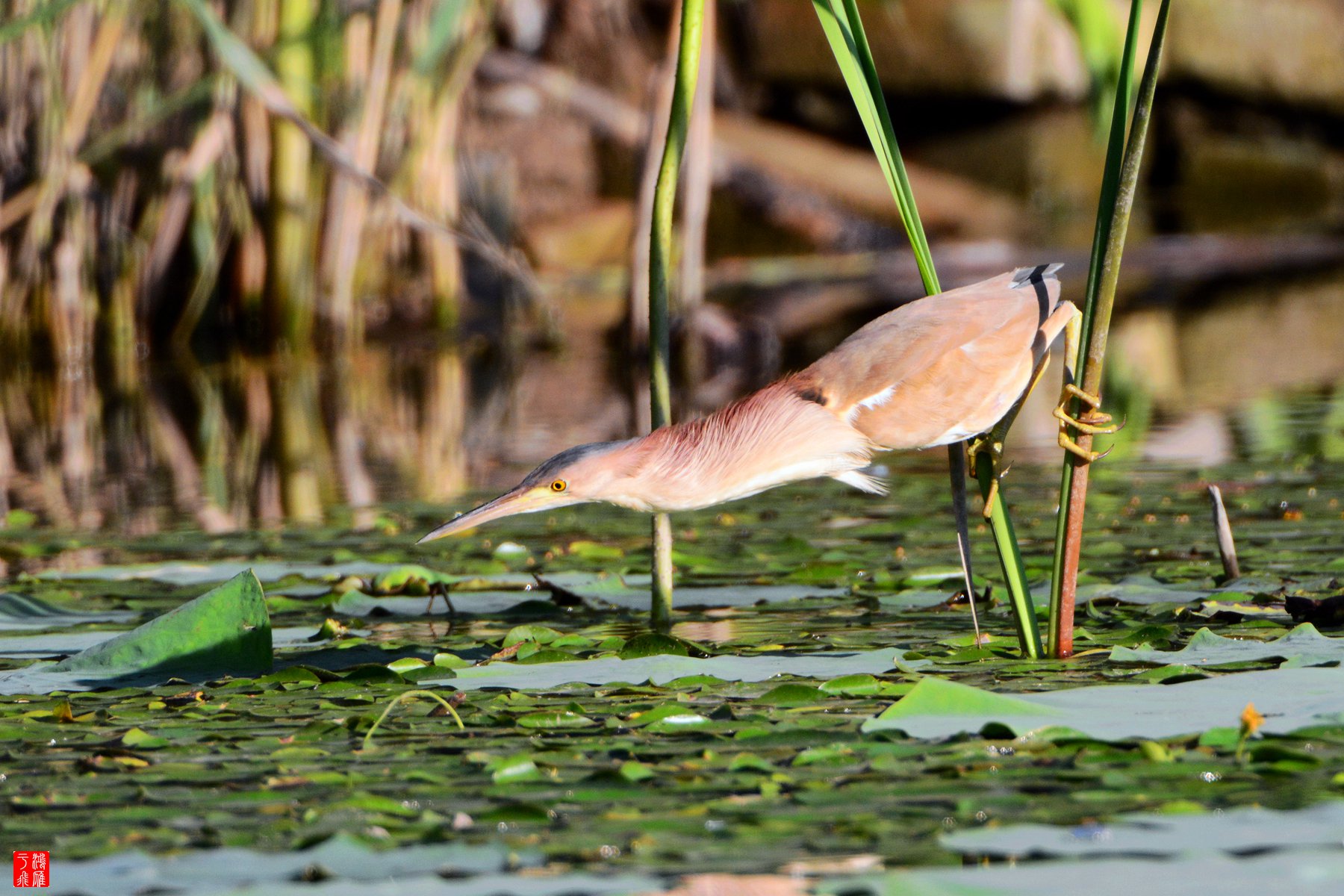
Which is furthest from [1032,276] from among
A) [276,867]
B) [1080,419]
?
[276,867]

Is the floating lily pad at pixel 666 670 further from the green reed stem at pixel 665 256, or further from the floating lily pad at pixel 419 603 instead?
the floating lily pad at pixel 419 603

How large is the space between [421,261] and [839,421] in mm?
7946

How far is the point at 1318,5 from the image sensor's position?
57.9ft

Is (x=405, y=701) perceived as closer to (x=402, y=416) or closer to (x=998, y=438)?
(x=998, y=438)

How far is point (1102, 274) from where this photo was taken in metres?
2.80

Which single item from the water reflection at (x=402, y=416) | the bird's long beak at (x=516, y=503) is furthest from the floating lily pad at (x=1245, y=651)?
the water reflection at (x=402, y=416)

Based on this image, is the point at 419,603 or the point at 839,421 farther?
the point at 419,603

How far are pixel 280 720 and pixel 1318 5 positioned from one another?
17143 millimetres

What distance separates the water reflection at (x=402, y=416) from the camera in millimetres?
5703

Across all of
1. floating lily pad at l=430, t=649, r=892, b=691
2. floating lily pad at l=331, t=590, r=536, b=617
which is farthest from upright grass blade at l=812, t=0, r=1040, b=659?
floating lily pad at l=331, t=590, r=536, b=617

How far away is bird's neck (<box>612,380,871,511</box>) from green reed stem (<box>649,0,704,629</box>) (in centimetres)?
25

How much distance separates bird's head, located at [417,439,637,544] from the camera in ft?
10.1

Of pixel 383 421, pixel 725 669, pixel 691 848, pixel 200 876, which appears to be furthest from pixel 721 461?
pixel 383 421

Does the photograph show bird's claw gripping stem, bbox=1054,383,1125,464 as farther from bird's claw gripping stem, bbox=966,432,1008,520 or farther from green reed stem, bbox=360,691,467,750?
green reed stem, bbox=360,691,467,750
